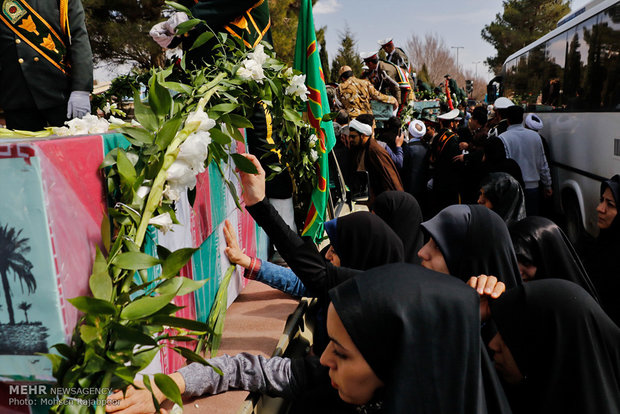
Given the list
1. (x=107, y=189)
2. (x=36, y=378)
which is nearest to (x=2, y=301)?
(x=36, y=378)

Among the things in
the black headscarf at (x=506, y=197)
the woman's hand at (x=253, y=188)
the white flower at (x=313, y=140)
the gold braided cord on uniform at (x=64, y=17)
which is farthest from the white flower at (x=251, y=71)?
the black headscarf at (x=506, y=197)

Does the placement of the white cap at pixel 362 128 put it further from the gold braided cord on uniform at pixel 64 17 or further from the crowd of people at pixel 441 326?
the gold braided cord on uniform at pixel 64 17

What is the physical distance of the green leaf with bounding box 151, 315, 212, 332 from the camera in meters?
1.02

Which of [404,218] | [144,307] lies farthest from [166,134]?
[404,218]

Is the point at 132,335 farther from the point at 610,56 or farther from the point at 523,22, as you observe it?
the point at 523,22

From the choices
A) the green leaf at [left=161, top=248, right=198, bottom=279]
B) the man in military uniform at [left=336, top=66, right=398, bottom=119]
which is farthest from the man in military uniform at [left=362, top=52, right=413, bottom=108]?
the green leaf at [left=161, top=248, right=198, bottom=279]

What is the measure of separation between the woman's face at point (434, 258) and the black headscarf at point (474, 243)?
2 cm

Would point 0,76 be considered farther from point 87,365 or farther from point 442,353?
point 442,353

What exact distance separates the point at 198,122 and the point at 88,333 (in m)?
0.58

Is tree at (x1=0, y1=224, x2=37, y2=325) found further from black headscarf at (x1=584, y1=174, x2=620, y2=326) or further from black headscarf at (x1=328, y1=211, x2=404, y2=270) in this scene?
black headscarf at (x1=584, y1=174, x2=620, y2=326)

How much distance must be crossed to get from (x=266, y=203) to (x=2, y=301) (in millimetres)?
1282

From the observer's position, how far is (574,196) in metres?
6.67

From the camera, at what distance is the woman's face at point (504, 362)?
1.75 m

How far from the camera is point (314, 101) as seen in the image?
3010mm
